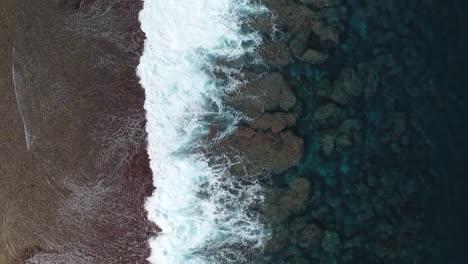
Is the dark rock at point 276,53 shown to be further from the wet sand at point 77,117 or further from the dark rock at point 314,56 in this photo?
the wet sand at point 77,117

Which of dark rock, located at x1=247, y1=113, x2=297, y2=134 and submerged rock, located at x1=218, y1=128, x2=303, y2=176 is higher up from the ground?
dark rock, located at x1=247, y1=113, x2=297, y2=134

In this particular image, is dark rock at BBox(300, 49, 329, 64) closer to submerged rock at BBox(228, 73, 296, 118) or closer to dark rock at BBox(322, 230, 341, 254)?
submerged rock at BBox(228, 73, 296, 118)

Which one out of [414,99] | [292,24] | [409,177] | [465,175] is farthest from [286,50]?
[465,175]

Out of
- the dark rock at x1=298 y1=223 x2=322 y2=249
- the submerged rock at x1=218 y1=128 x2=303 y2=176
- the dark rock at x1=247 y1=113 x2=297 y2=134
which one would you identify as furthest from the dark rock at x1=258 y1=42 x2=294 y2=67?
the dark rock at x1=298 y1=223 x2=322 y2=249

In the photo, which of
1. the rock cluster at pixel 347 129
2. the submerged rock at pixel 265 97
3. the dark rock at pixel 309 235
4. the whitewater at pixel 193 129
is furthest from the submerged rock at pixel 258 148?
the dark rock at pixel 309 235

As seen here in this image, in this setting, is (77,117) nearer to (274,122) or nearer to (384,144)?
(274,122)

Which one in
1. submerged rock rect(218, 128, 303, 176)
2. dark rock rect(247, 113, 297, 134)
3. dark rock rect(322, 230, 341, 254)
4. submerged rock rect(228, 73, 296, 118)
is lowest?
dark rock rect(322, 230, 341, 254)

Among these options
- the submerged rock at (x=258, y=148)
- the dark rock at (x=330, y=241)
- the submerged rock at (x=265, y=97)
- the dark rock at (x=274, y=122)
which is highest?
the submerged rock at (x=265, y=97)
